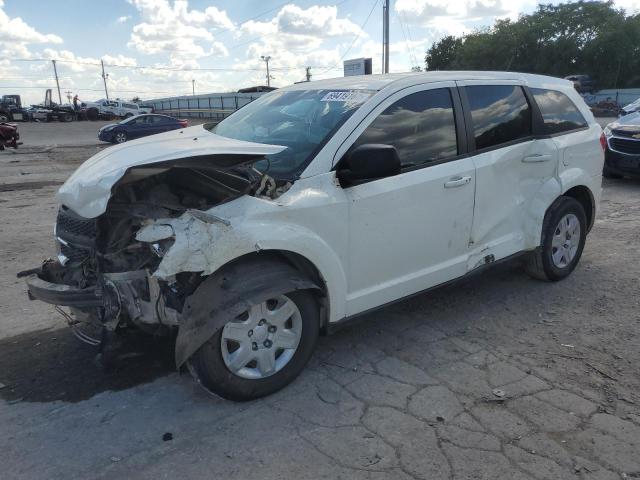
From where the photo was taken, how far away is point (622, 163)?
1012 cm

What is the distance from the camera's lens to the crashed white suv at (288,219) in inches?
117

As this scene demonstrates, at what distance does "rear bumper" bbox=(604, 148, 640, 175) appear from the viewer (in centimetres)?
992

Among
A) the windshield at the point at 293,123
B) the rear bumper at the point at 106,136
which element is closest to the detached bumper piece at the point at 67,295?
the windshield at the point at 293,123

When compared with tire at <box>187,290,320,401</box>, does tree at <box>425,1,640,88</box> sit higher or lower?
higher

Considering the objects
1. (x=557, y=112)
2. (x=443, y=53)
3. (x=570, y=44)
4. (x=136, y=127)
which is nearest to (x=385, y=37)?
(x=136, y=127)

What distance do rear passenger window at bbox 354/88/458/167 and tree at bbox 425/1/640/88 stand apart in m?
52.6

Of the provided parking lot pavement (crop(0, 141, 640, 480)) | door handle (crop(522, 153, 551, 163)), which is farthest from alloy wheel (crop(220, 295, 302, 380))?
door handle (crop(522, 153, 551, 163))

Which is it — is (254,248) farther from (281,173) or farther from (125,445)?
(125,445)

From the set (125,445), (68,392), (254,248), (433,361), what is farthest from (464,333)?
(68,392)

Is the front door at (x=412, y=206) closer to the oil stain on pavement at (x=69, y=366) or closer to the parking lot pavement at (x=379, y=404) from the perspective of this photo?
the parking lot pavement at (x=379, y=404)

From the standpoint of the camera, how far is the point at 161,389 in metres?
3.35

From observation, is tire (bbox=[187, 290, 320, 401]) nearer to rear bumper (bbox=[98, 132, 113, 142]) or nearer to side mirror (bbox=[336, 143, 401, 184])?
side mirror (bbox=[336, 143, 401, 184])

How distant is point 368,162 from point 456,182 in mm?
933

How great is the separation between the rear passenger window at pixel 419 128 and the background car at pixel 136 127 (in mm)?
21763
